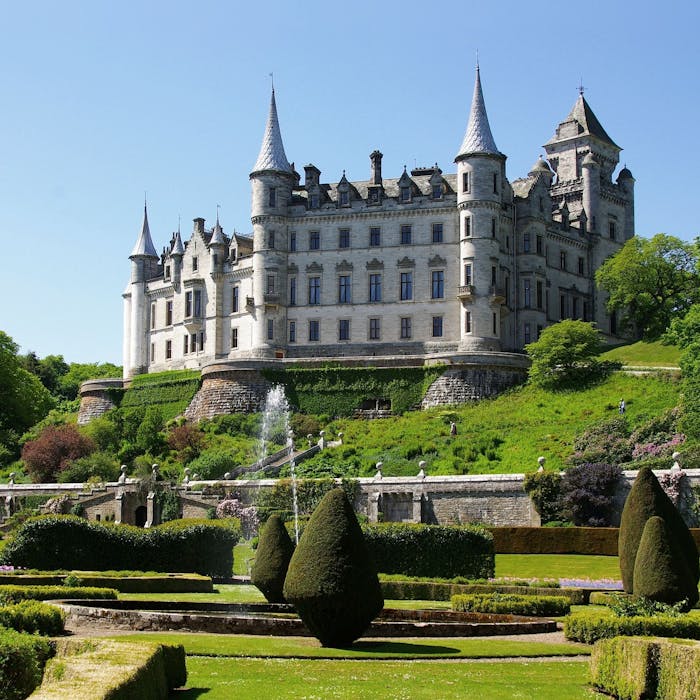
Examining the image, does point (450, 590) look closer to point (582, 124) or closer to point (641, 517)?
point (641, 517)

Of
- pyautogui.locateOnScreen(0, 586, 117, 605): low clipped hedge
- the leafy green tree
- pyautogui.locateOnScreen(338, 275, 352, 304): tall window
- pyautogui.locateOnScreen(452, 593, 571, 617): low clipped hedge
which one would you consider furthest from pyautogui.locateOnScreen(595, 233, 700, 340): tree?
pyautogui.locateOnScreen(0, 586, 117, 605): low clipped hedge

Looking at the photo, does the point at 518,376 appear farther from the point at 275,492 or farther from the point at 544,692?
the point at 544,692

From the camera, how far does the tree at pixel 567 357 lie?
66.9 meters

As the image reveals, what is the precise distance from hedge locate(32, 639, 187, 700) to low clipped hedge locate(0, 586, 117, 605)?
26.8ft

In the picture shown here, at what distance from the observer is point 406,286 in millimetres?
76750

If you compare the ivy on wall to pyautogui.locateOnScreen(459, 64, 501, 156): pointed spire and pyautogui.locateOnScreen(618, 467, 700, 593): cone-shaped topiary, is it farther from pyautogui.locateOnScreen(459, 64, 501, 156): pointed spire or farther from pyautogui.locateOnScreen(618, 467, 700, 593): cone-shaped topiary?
pyautogui.locateOnScreen(618, 467, 700, 593): cone-shaped topiary

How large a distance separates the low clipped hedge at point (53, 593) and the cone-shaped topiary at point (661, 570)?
11.2 meters

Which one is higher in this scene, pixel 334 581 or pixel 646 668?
pixel 334 581

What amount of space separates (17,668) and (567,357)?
58047 mm

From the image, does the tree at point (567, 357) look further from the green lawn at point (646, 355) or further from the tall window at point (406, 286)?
the tall window at point (406, 286)

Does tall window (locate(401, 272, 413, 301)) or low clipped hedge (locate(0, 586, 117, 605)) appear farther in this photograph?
tall window (locate(401, 272, 413, 301))

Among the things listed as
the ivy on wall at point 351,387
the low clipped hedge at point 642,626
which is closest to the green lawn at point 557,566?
the low clipped hedge at point 642,626

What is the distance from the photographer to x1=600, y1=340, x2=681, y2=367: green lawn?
67.5 metres

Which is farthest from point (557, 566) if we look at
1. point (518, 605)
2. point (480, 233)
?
point (480, 233)
